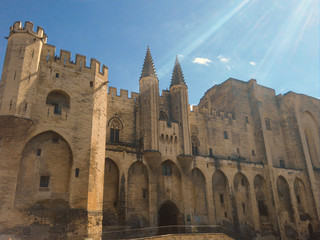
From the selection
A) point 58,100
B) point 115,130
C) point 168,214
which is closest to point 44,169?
point 58,100

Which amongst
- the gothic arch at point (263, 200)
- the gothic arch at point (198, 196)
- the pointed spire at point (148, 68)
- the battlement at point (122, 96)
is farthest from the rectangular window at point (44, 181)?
the gothic arch at point (263, 200)

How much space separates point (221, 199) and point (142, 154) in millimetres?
10485

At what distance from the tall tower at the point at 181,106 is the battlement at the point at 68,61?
952 cm

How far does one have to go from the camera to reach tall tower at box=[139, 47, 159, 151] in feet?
76.8

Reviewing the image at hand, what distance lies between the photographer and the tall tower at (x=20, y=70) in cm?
1529

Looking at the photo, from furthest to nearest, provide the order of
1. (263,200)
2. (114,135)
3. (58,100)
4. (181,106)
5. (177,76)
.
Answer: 1. (263,200)
2. (177,76)
3. (181,106)
4. (114,135)
5. (58,100)

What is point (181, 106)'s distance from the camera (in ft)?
87.5

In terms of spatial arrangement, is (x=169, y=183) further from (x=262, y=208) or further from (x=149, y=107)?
(x=262, y=208)

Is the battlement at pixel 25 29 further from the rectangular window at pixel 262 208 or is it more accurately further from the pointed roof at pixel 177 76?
the rectangular window at pixel 262 208

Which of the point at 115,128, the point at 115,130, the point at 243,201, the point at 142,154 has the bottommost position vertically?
the point at 243,201

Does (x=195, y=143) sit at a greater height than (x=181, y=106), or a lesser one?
lesser

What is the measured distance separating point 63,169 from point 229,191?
1751 centimetres

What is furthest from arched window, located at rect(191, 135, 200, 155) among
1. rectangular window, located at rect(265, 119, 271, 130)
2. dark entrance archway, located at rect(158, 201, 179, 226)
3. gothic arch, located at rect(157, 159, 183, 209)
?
rectangular window, located at rect(265, 119, 271, 130)

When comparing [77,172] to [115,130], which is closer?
[77,172]
